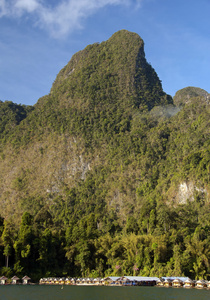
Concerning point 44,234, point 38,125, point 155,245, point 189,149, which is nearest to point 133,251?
point 155,245

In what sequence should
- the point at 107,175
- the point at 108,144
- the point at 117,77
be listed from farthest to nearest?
the point at 117,77, the point at 108,144, the point at 107,175

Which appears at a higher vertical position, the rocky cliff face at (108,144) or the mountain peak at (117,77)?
the mountain peak at (117,77)

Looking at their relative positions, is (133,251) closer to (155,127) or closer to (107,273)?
(107,273)

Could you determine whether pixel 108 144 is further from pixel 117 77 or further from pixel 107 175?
pixel 117 77

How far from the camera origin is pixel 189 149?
290 feet

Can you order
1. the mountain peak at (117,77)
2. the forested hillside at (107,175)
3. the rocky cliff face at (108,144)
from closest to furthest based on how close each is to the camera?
1. the forested hillside at (107,175)
2. the rocky cliff face at (108,144)
3. the mountain peak at (117,77)

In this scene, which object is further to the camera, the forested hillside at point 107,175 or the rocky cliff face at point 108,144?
the rocky cliff face at point 108,144

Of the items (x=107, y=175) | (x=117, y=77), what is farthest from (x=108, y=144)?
(x=117, y=77)

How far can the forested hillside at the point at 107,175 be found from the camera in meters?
57.8

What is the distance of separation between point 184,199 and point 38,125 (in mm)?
54331

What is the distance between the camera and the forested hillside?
189 ft

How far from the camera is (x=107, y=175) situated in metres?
95.0

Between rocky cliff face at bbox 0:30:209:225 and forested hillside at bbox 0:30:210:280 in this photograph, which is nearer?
forested hillside at bbox 0:30:210:280

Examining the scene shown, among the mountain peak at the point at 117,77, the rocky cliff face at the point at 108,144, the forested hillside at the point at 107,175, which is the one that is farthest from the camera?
the mountain peak at the point at 117,77
